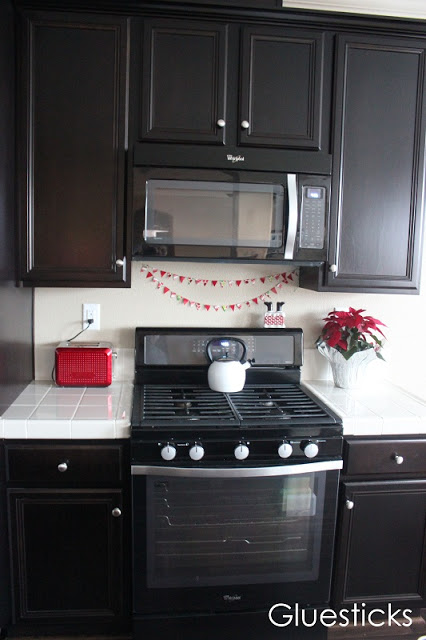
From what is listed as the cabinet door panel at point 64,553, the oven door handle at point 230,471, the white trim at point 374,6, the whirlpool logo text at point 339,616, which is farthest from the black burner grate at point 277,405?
the white trim at point 374,6

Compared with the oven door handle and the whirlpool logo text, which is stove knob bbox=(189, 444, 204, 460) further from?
the whirlpool logo text

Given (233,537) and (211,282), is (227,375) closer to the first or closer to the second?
(211,282)

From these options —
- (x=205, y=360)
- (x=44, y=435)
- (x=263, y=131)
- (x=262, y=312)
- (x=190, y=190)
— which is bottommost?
(x=44, y=435)

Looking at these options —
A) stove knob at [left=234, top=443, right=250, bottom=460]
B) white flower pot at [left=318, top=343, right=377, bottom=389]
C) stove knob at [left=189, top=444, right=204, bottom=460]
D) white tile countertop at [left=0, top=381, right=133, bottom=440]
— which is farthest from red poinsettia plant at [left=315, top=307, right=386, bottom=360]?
white tile countertop at [left=0, top=381, right=133, bottom=440]

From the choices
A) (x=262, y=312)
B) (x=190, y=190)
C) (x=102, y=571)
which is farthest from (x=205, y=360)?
(x=102, y=571)

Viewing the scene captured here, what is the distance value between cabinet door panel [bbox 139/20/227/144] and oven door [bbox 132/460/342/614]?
125cm

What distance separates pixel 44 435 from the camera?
164 cm

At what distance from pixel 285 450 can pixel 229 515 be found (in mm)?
303

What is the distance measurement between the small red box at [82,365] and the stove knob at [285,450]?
31.1 inches

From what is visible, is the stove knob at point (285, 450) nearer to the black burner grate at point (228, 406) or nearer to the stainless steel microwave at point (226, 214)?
the black burner grate at point (228, 406)

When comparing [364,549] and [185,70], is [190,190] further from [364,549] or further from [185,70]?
[364,549]

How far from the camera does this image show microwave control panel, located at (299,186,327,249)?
188 centimetres

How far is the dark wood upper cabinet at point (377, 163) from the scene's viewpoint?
6.24ft

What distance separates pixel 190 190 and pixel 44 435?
1.01 m
